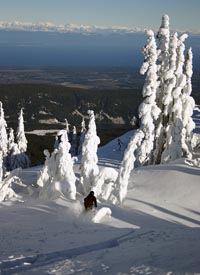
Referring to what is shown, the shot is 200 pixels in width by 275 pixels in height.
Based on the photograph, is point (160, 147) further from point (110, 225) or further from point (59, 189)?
point (110, 225)

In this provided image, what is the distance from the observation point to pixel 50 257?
13.1 meters

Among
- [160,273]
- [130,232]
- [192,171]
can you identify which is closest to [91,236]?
[130,232]

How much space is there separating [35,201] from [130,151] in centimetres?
617

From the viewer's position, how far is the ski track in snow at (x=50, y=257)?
1202 cm

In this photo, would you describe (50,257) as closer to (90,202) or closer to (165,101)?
(90,202)

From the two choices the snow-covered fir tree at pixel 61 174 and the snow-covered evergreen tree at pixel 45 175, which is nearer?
the snow-covered fir tree at pixel 61 174

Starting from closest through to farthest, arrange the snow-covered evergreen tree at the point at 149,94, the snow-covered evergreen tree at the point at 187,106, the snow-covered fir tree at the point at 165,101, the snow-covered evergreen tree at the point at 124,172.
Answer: the snow-covered evergreen tree at the point at 124,172, the snow-covered evergreen tree at the point at 149,94, the snow-covered fir tree at the point at 165,101, the snow-covered evergreen tree at the point at 187,106

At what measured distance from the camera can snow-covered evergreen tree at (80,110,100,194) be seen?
2361 centimetres

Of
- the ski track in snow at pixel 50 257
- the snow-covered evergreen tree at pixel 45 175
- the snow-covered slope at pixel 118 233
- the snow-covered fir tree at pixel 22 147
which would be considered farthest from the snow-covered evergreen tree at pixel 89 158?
the snow-covered fir tree at pixel 22 147

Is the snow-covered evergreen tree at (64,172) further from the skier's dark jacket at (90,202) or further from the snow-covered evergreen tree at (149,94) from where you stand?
the snow-covered evergreen tree at (149,94)

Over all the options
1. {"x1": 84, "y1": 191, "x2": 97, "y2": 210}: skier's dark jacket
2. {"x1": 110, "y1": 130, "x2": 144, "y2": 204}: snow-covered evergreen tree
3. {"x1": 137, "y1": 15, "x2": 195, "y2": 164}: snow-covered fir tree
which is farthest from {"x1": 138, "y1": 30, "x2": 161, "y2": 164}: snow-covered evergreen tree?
{"x1": 84, "y1": 191, "x2": 97, "y2": 210}: skier's dark jacket

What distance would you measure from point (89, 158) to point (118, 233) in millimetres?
8421

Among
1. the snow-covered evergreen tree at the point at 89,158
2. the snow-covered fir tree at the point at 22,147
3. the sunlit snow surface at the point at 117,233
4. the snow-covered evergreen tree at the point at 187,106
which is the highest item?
the snow-covered evergreen tree at the point at 187,106

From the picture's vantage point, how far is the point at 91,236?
1573 cm
